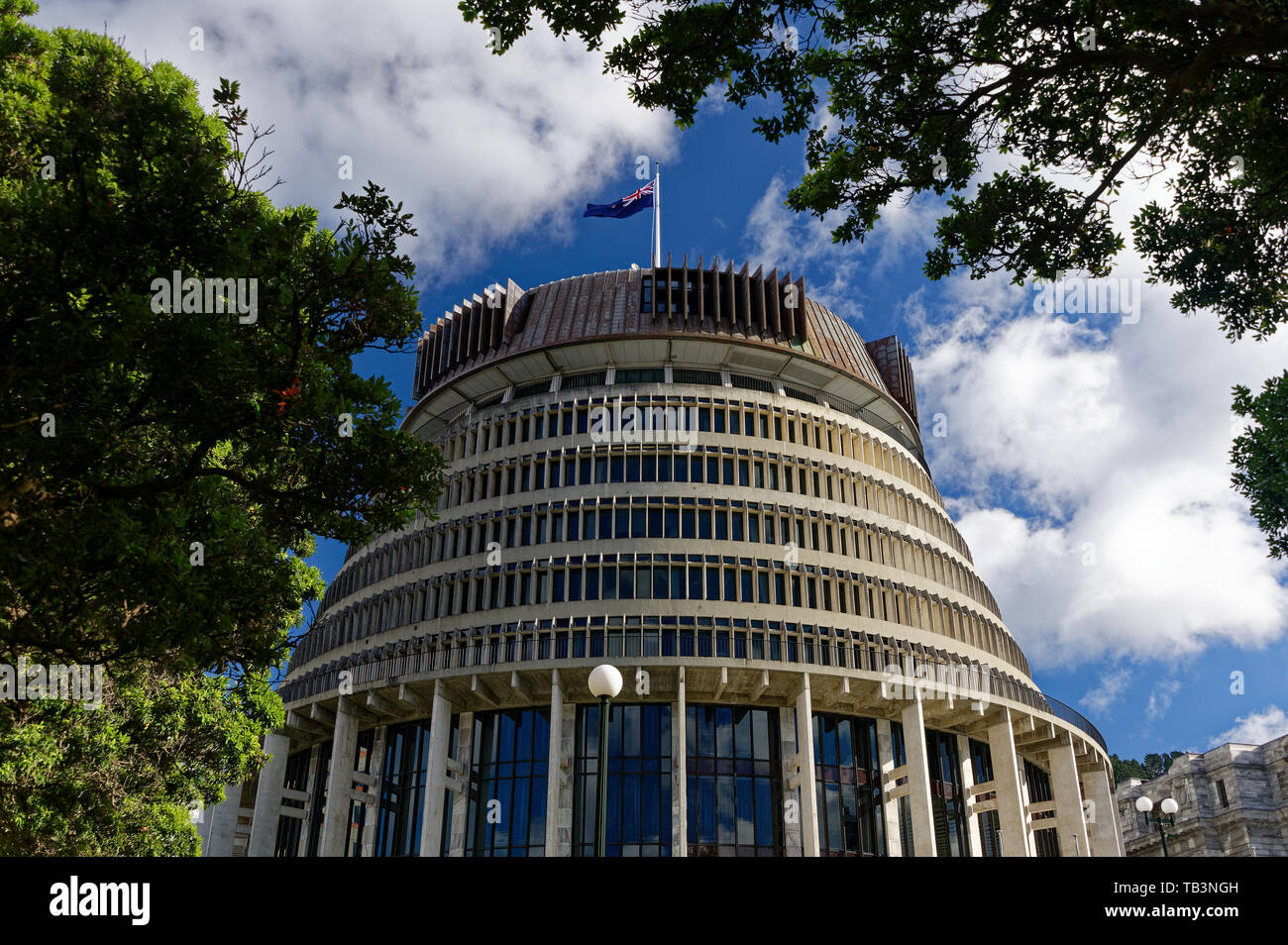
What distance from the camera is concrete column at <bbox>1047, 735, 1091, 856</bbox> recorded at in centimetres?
4534

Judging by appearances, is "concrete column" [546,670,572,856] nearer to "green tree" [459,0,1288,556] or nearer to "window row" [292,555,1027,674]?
"window row" [292,555,1027,674]

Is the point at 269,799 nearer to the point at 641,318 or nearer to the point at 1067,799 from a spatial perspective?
the point at 641,318

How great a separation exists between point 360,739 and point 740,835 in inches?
827

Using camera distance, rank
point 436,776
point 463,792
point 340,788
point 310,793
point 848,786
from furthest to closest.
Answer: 1. point 310,793
2. point 340,788
3. point 848,786
4. point 463,792
5. point 436,776

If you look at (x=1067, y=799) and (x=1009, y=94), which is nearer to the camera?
(x=1009, y=94)

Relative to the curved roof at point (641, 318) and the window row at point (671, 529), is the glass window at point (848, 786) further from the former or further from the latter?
the curved roof at point (641, 318)

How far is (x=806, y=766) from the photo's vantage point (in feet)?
129

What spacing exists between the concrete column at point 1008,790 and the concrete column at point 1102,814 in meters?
8.82

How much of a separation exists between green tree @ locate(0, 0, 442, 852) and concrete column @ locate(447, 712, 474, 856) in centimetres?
2835

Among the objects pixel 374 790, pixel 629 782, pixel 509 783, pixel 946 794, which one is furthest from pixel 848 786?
pixel 374 790

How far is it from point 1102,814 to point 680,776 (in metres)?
28.0

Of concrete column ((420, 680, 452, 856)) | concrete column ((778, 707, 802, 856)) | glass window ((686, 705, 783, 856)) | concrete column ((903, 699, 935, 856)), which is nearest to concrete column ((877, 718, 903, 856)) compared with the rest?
concrete column ((903, 699, 935, 856))
